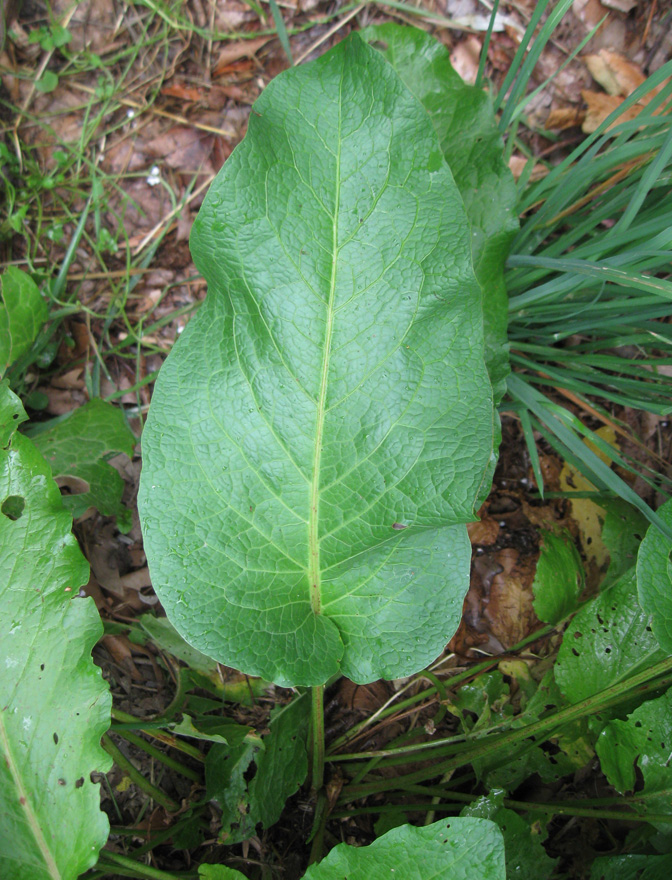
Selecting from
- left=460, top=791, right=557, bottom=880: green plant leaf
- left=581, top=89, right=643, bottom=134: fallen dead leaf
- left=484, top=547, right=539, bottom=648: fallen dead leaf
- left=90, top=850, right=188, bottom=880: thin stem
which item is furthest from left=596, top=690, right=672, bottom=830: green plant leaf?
left=581, top=89, right=643, bottom=134: fallen dead leaf

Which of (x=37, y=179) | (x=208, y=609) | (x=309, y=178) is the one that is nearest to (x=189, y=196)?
(x=37, y=179)

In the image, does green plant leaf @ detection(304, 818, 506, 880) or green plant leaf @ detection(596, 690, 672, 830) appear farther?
green plant leaf @ detection(596, 690, 672, 830)

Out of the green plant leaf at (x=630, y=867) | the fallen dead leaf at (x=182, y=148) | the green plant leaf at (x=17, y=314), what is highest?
the fallen dead leaf at (x=182, y=148)

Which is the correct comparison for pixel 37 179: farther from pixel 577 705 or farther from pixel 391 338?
pixel 577 705

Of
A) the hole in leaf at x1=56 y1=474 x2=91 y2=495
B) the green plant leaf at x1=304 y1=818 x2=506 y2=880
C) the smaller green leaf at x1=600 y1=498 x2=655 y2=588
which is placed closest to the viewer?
the green plant leaf at x1=304 y1=818 x2=506 y2=880

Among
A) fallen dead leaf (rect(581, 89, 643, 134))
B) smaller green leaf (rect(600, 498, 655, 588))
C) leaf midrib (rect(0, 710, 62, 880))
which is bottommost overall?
smaller green leaf (rect(600, 498, 655, 588))

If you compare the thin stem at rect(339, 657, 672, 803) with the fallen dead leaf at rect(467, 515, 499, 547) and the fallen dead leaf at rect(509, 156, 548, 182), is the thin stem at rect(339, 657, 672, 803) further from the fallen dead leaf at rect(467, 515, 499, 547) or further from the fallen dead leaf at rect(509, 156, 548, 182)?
the fallen dead leaf at rect(509, 156, 548, 182)

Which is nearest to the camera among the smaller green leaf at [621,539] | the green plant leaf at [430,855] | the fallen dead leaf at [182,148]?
the green plant leaf at [430,855]

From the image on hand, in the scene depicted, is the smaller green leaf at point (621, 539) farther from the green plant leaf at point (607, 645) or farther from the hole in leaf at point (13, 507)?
the hole in leaf at point (13, 507)

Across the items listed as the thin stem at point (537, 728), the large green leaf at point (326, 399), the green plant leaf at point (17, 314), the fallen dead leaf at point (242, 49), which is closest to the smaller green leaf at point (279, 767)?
the thin stem at point (537, 728)
